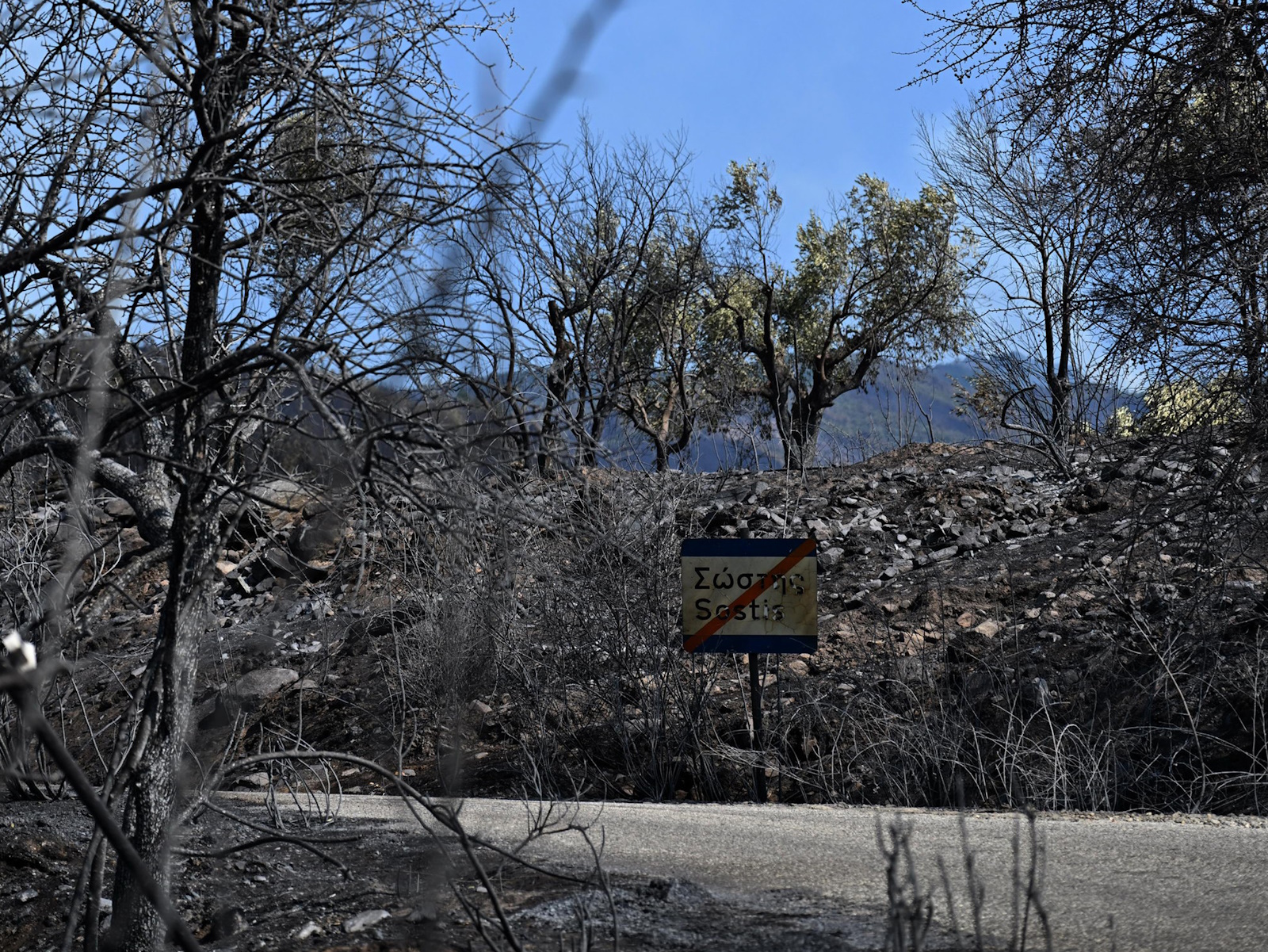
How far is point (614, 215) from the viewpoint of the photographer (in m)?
23.1

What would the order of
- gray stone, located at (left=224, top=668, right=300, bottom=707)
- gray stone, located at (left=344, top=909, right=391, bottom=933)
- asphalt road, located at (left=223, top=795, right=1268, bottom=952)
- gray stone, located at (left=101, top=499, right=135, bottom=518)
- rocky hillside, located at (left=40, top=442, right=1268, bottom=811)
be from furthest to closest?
gray stone, located at (left=101, top=499, right=135, bottom=518)
gray stone, located at (left=224, top=668, right=300, bottom=707)
rocky hillside, located at (left=40, top=442, right=1268, bottom=811)
gray stone, located at (left=344, top=909, right=391, bottom=933)
asphalt road, located at (left=223, top=795, right=1268, bottom=952)

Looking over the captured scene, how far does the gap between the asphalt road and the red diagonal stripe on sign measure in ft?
5.18

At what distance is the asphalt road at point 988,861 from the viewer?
4.03 metres

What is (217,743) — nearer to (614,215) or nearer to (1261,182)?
(1261,182)

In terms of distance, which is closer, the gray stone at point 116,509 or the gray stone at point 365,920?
the gray stone at point 365,920

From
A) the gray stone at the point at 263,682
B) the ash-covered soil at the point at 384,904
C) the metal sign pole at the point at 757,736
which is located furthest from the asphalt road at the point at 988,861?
the gray stone at the point at 263,682

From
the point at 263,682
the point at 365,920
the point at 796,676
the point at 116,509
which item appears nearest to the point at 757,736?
the point at 796,676

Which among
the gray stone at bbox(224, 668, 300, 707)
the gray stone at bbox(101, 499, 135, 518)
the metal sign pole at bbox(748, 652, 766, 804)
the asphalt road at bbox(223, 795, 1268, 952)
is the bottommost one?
the asphalt road at bbox(223, 795, 1268, 952)

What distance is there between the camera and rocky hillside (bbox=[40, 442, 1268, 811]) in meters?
7.93

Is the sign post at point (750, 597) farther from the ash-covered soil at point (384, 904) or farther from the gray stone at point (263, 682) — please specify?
the gray stone at point (263, 682)

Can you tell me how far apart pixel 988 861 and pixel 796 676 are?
19.0 feet

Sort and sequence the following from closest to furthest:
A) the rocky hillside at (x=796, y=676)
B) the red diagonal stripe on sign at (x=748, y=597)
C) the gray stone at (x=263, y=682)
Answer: the rocky hillside at (x=796, y=676) < the red diagonal stripe on sign at (x=748, y=597) < the gray stone at (x=263, y=682)

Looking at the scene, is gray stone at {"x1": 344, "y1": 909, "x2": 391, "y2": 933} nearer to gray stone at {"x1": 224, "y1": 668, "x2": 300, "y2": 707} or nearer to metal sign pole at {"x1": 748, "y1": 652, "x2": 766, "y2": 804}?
metal sign pole at {"x1": 748, "y1": 652, "x2": 766, "y2": 804}

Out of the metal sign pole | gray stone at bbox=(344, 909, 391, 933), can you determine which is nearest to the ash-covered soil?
gray stone at bbox=(344, 909, 391, 933)
